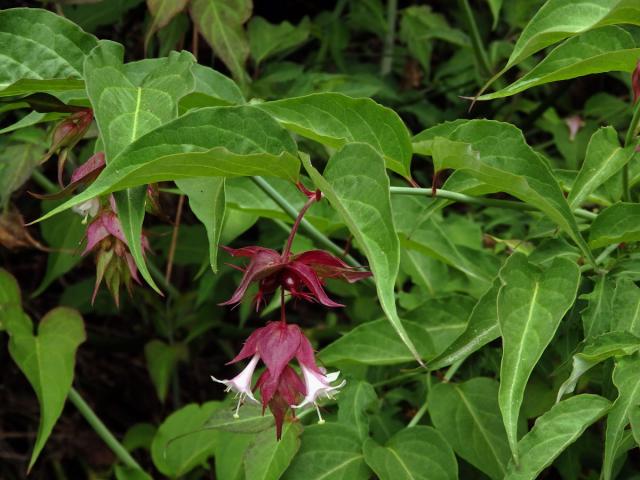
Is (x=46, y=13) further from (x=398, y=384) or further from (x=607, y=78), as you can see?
(x=607, y=78)

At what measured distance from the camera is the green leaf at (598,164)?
2.92ft

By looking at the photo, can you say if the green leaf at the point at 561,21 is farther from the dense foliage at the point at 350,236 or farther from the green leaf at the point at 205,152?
the green leaf at the point at 205,152

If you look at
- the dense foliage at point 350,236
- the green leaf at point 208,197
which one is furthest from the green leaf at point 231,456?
the green leaf at point 208,197

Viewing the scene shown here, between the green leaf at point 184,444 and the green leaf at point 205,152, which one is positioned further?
the green leaf at point 184,444

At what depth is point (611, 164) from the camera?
0.90m

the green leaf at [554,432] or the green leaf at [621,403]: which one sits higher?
the green leaf at [621,403]

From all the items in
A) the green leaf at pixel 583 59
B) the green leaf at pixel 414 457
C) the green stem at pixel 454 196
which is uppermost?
the green leaf at pixel 583 59

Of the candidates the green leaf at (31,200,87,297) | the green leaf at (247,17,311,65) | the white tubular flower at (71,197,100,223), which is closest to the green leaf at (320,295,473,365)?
the white tubular flower at (71,197,100,223)

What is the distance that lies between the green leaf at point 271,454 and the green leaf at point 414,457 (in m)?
0.08

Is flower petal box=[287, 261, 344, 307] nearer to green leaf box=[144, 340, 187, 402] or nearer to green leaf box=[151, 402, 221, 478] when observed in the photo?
green leaf box=[151, 402, 221, 478]

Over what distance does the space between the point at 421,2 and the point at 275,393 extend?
1.59 meters

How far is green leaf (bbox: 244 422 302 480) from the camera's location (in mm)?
932

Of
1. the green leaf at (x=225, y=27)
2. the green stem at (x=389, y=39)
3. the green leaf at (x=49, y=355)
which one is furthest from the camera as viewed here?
the green stem at (x=389, y=39)

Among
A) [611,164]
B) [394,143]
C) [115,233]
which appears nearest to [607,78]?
[611,164]
